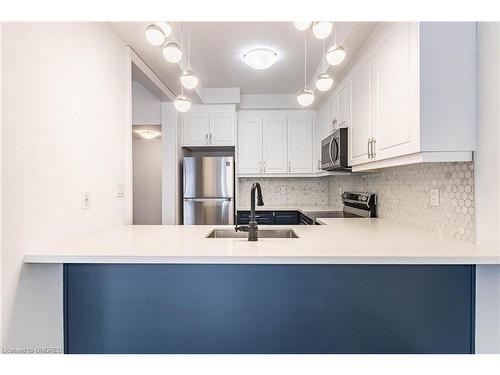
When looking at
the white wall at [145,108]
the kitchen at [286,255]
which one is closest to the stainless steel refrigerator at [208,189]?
the white wall at [145,108]

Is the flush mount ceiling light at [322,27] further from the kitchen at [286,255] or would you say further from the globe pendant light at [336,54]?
the globe pendant light at [336,54]

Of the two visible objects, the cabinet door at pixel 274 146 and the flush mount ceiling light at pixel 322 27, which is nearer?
the flush mount ceiling light at pixel 322 27

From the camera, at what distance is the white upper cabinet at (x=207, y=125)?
3.75m

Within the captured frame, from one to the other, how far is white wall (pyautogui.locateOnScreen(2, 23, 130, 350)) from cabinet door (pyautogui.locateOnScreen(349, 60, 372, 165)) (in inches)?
73.5

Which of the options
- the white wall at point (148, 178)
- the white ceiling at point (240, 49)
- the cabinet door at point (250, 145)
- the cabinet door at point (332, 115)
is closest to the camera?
the white ceiling at point (240, 49)

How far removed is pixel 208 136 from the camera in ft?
12.3

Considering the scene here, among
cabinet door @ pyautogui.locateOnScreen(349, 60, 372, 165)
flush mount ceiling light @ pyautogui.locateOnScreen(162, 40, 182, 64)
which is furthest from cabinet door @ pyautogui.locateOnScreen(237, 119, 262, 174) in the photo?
flush mount ceiling light @ pyautogui.locateOnScreen(162, 40, 182, 64)

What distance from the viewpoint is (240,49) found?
2654mm

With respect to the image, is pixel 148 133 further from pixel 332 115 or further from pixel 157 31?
pixel 157 31

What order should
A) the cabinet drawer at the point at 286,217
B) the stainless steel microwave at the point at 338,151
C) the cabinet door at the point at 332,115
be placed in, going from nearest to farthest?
the stainless steel microwave at the point at 338,151 → the cabinet door at the point at 332,115 → the cabinet drawer at the point at 286,217

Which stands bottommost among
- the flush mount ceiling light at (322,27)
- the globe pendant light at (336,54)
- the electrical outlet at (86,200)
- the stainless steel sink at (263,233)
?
the stainless steel sink at (263,233)

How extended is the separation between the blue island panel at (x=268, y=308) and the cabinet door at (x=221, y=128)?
8.77ft

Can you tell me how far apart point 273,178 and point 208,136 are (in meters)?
1.15
